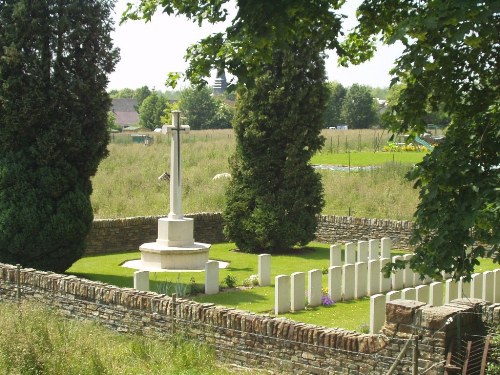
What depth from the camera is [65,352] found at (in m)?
9.54

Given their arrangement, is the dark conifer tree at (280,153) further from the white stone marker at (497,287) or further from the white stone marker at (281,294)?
the white stone marker at (281,294)

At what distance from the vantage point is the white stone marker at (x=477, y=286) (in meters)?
14.9

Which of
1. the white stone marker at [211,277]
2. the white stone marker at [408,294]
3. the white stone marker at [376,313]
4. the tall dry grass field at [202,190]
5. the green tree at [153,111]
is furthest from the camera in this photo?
the green tree at [153,111]

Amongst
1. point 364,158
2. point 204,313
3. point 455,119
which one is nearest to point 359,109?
point 364,158

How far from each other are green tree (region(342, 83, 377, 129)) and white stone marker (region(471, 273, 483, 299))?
74505mm

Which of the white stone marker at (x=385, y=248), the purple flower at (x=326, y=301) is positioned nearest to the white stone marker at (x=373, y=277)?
the purple flower at (x=326, y=301)

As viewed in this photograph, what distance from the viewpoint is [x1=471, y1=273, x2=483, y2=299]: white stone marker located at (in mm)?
14922

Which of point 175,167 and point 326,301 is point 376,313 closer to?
point 326,301

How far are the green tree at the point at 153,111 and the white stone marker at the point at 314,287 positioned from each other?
77.6 metres

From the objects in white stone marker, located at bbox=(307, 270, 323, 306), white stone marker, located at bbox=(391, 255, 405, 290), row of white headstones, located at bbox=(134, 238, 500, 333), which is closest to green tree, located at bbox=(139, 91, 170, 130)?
row of white headstones, located at bbox=(134, 238, 500, 333)

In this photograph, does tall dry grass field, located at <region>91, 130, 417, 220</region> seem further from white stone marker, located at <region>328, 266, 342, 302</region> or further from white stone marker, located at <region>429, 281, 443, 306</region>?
white stone marker, located at <region>429, 281, 443, 306</region>

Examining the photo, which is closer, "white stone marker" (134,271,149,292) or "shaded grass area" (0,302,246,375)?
"shaded grass area" (0,302,246,375)

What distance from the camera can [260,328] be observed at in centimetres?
981

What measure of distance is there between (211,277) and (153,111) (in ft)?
268
